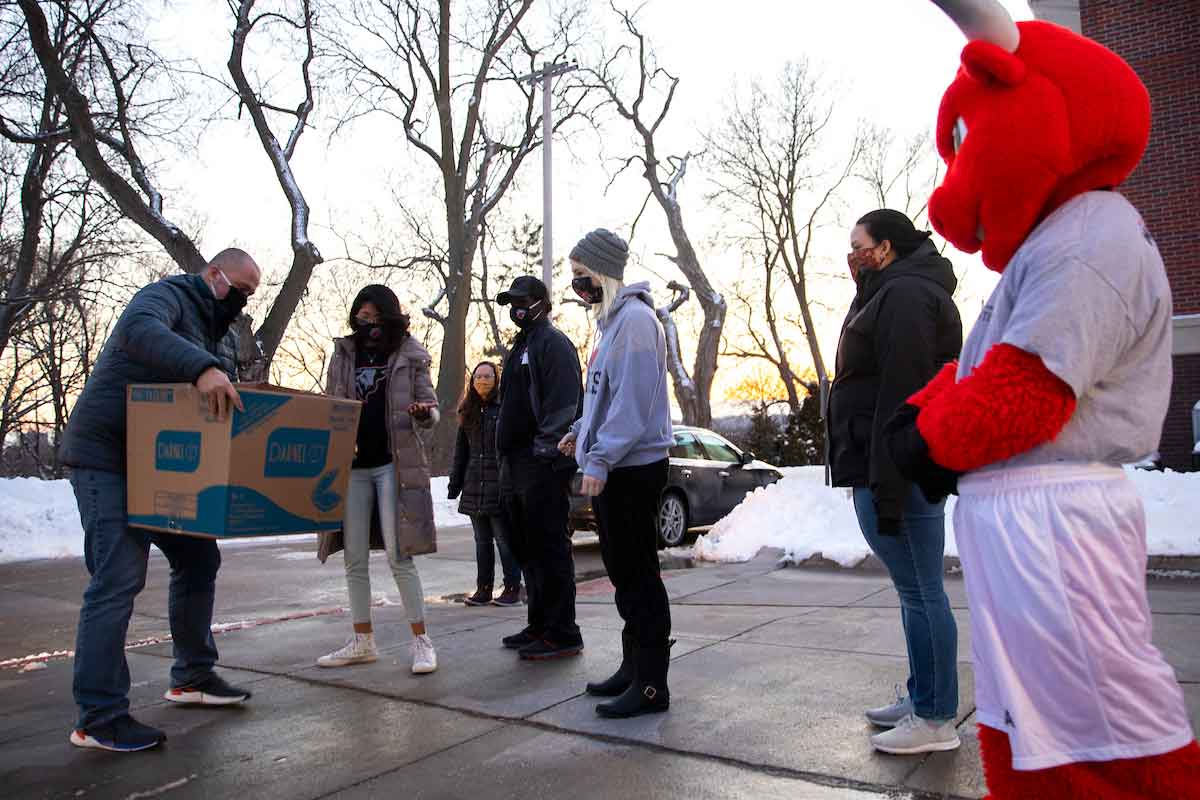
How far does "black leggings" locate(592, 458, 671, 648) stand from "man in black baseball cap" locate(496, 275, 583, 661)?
1.27 meters

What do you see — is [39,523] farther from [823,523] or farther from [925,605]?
[925,605]

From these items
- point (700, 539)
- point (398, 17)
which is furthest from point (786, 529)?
point (398, 17)

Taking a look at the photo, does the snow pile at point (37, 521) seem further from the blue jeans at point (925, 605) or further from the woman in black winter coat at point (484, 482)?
the blue jeans at point (925, 605)

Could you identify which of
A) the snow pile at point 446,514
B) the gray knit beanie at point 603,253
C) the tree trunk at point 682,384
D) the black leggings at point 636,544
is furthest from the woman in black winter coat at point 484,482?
the tree trunk at point 682,384

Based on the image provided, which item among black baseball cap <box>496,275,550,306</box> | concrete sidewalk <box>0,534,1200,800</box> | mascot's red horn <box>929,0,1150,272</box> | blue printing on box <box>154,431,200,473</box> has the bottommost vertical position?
concrete sidewalk <box>0,534,1200,800</box>

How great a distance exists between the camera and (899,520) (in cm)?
316

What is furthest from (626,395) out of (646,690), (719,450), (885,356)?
(719,450)

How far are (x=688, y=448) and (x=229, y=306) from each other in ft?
29.6

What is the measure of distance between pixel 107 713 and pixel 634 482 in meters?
2.23

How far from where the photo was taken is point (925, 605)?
3.34 meters

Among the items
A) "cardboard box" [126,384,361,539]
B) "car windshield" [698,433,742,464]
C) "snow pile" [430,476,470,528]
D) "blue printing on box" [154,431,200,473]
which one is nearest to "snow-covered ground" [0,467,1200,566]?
"car windshield" [698,433,742,464]

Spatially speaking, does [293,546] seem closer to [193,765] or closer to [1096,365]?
[193,765]

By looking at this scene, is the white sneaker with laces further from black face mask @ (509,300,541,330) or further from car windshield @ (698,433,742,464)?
Answer: car windshield @ (698,433,742,464)

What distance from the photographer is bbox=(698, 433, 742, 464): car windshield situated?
43.0 feet
